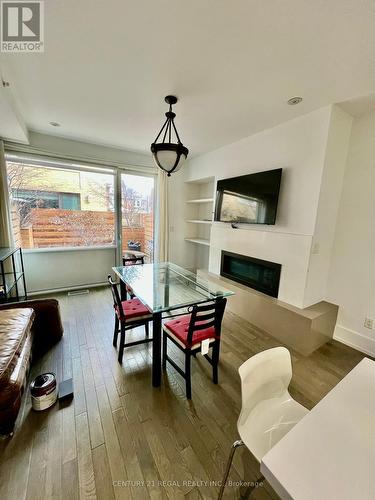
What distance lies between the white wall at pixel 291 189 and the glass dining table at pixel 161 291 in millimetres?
953

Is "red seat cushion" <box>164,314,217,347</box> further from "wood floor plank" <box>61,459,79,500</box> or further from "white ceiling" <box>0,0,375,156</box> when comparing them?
"white ceiling" <box>0,0,375,156</box>

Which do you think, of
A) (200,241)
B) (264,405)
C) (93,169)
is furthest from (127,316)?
(93,169)

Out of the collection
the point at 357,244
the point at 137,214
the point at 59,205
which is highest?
the point at 59,205

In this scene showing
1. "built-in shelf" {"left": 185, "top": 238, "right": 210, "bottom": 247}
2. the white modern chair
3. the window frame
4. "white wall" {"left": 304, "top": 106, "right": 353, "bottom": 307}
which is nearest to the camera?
the white modern chair

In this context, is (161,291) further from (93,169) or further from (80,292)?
(93,169)

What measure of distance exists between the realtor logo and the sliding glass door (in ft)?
8.34

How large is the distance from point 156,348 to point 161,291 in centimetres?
58

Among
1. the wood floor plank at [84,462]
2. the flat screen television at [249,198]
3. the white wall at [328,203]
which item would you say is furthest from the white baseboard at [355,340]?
→ the wood floor plank at [84,462]

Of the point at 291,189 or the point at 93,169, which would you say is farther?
the point at 93,169

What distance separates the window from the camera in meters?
3.39

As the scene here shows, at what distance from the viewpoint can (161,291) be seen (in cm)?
220

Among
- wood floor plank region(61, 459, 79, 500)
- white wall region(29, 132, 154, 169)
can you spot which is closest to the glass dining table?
wood floor plank region(61, 459, 79, 500)

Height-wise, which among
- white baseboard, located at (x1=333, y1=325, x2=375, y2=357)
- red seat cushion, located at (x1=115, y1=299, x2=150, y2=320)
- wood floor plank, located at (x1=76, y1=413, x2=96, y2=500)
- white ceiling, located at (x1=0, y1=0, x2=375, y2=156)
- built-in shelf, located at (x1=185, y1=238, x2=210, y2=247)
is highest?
white ceiling, located at (x1=0, y1=0, x2=375, y2=156)

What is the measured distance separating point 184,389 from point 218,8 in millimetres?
2744
